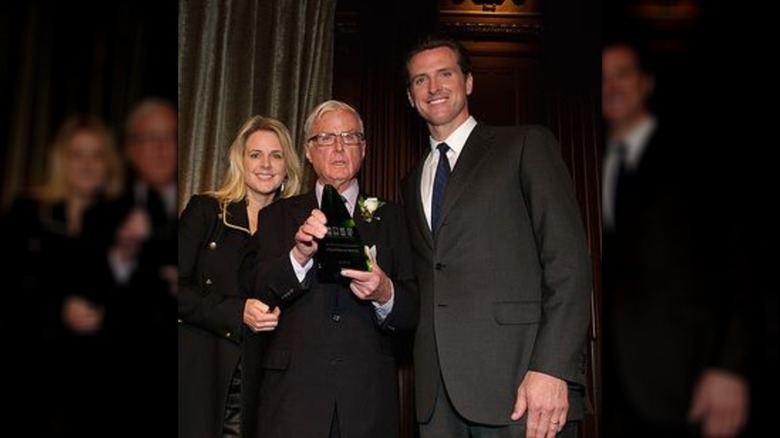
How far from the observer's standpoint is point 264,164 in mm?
2879

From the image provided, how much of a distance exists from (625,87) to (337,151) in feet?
5.96

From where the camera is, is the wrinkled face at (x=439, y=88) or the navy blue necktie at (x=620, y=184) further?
the wrinkled face at (x=439, y=88)

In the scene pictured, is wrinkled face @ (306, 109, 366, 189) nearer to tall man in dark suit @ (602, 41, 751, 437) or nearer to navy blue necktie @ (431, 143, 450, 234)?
navy blue necktie @ (431, 143, 450, 234)

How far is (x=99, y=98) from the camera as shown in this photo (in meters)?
0.74

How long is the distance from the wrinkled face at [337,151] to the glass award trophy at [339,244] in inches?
10.4

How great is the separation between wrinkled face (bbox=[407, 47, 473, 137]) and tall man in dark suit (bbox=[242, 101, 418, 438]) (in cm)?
31

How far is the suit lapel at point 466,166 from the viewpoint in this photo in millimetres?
2377

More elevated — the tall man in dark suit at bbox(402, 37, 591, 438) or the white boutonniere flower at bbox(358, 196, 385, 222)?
the white boutonniere flower at bbox(358, 196, 385, 222)

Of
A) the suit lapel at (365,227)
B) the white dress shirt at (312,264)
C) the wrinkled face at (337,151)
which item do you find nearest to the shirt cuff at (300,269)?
the white dress shirt at (312,264)

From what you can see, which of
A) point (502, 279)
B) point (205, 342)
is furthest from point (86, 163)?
point (205, 342)

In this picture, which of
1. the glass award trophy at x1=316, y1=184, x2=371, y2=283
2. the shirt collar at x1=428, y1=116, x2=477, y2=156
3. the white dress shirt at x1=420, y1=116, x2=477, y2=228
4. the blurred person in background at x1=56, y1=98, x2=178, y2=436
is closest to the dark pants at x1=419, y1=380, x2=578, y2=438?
the glass award trophy at x1=316, y1=184, x2=371, y2=283

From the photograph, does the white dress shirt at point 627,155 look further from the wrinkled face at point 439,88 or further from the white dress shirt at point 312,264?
the wrinkled face at point 439,88

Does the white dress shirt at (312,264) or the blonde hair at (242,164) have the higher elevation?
the blonde hair at (242,164)

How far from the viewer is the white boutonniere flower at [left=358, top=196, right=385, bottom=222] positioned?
98.7 inches
